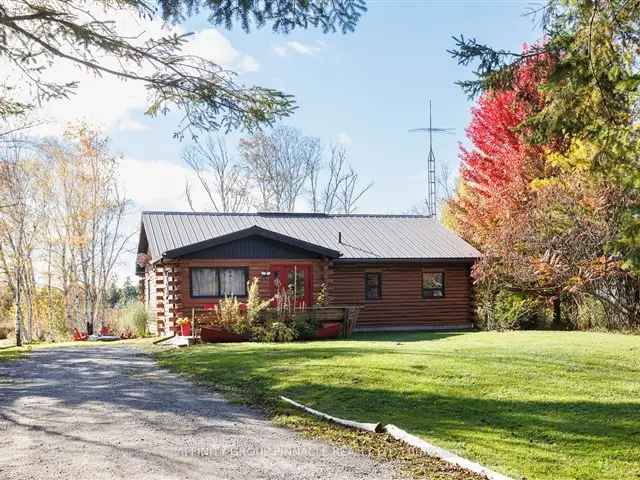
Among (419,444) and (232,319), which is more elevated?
(232,319)

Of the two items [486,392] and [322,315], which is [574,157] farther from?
[486,392]

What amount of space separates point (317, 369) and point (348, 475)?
5663 mm

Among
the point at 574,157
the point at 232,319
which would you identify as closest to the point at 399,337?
the point at 232,319

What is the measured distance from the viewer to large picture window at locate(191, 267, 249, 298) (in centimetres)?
2203

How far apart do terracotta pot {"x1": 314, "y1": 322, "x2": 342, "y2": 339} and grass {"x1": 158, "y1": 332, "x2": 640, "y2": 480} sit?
15.3 ft

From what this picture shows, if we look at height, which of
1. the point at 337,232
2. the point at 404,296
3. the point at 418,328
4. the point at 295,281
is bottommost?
the point at 418,328

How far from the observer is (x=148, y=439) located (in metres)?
6.77

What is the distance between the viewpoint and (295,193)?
141 feet

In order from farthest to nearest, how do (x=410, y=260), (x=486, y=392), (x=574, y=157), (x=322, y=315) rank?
(x=410, y=260) < (x=574, y=157) < (x=322, y=315) < (x=486, y=392)

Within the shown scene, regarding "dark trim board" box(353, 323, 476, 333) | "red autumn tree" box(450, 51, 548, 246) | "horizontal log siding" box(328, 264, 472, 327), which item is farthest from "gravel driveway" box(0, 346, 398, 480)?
"red autumn tree" box(450, 51, 548, 246)

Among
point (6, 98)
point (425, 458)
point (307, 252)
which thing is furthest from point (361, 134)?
point (425, 458)

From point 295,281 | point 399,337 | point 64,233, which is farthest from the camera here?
point 64,233

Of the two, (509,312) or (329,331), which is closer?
(329,331)

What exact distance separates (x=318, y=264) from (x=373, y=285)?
8.41ft
